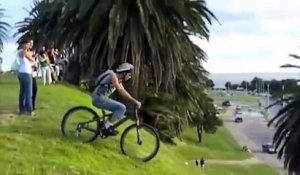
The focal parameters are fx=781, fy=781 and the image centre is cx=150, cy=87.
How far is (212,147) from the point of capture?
258 feet

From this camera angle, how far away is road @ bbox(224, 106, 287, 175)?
68.8m

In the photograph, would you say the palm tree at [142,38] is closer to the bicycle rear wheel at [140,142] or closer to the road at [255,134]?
the bicycle rear wheel at [140,142]

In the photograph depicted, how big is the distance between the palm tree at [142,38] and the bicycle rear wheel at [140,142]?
12583 mm

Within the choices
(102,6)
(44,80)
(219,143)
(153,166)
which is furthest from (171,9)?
(219,143)

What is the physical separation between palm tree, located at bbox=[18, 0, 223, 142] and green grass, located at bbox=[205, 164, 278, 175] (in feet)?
53.6

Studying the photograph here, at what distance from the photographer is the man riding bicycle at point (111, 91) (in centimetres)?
1439

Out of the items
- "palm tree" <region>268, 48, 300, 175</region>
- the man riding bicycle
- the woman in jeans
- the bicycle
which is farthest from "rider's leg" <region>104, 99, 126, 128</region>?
"palm tree" <region>268, 48, 300, 175</region>

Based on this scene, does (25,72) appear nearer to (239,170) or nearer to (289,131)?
(289,131)

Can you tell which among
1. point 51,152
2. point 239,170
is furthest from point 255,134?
point 51,152

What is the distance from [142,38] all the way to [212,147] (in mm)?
51052

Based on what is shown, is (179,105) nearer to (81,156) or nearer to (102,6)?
(102,6)

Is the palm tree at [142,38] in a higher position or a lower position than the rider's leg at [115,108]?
higher

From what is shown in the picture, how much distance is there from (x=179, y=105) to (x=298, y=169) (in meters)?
7.46

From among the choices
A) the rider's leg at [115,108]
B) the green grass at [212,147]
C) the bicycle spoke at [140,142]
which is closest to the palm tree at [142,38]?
the bicycle spoke at [140,142]
